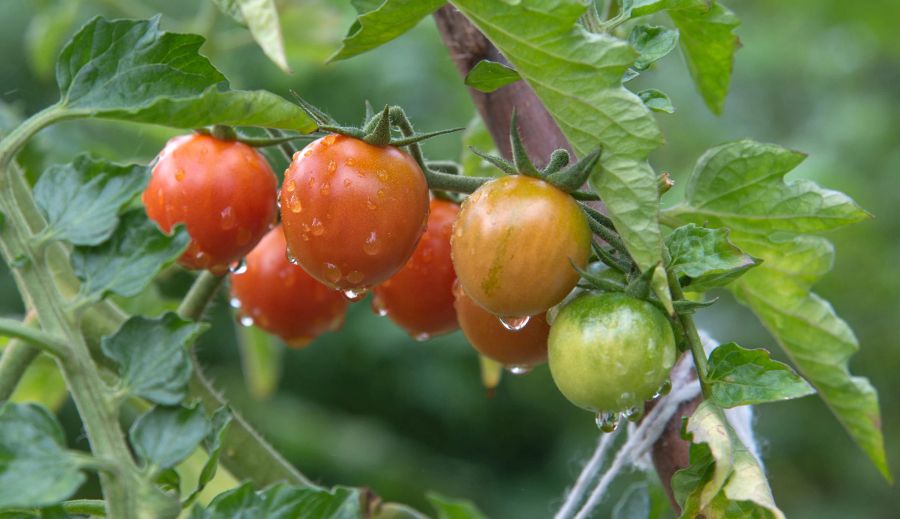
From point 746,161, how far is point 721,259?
4.7 inches

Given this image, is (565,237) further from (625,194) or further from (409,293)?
(409,293)

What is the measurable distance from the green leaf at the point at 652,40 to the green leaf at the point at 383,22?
14cm

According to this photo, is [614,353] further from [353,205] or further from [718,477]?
[353,205]

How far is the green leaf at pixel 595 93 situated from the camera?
0.58m

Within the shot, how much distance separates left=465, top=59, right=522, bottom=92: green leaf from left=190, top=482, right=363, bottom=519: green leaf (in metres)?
0.28

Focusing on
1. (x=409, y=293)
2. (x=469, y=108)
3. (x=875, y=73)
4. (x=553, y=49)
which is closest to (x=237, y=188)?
(x=409, y=293)

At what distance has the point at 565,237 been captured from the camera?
2.15 feet

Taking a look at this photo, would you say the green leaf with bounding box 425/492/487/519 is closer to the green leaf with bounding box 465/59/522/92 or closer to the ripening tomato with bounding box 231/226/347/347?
the ripening tomato with bounding box 231/226/347/347

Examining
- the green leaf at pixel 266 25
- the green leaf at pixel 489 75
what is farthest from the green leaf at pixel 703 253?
the green leaf at pixel 266 25

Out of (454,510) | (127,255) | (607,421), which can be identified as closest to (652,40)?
(607,421)

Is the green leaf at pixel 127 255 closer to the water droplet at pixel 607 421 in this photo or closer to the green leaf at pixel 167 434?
the green leaf at pixel 167 434

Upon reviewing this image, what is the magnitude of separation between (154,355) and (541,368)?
2.31 meters

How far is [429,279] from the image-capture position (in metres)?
0.89

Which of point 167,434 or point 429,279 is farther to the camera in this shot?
point 429,279
